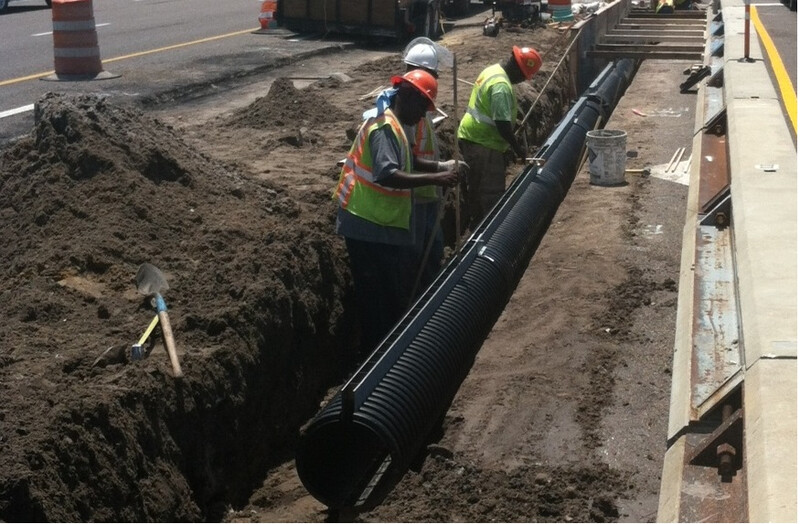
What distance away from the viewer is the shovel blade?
23.0 ft

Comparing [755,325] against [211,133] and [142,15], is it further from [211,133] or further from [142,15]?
[142,15]

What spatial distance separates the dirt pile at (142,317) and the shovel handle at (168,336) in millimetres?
81

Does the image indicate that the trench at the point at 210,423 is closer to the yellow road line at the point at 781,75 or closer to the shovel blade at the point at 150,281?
the shovel blade at the point at 150,281

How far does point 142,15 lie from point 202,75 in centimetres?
920

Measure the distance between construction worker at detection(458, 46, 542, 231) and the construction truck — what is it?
9.22 metres

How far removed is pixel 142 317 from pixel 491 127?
4894 millimetres

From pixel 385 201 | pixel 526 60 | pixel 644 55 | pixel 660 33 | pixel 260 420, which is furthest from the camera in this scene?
pixel 660 33

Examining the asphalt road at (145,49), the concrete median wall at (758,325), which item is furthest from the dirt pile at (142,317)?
the asphalt road at (145,49)

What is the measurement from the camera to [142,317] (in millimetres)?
6773

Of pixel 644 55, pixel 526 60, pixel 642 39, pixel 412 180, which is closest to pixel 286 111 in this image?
pixel 526 60

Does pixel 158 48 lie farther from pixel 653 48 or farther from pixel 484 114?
pixel 484 114

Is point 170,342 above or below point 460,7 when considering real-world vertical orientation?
below

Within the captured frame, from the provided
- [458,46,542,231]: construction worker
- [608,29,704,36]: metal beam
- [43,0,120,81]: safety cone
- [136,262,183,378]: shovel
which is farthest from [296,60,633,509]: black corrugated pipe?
[608,29,704,36]: metal beam

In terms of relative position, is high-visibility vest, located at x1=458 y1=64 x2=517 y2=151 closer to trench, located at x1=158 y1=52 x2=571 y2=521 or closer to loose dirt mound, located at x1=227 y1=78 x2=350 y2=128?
loose dirt mound, located at x1=227 y1=78 x2=350 y2=128
